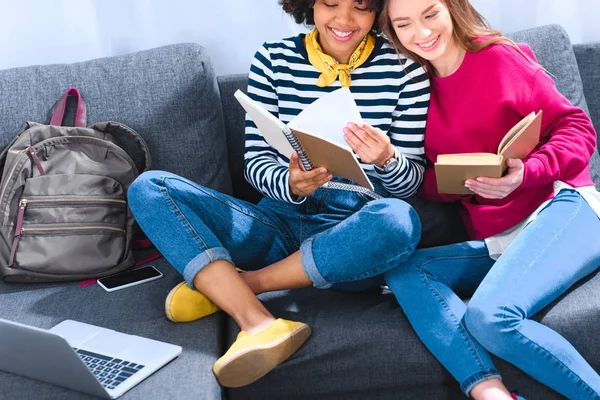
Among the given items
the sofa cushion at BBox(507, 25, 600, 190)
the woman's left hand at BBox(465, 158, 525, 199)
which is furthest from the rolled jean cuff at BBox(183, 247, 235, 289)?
the sofa cushion at BBox(507, 25, 600, 190)

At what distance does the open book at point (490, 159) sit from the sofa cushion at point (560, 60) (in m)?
0.50

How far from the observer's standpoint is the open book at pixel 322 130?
1602 millimetres

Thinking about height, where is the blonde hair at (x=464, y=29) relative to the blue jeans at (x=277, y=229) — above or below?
above

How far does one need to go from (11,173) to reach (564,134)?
1.30 metres

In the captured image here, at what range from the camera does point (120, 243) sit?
1960 mm

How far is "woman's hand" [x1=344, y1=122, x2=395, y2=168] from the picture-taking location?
167 cm

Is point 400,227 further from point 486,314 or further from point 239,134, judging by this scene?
point 239,134

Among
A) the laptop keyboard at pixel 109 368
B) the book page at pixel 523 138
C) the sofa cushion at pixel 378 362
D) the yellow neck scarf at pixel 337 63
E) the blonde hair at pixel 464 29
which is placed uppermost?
the blonde hair at pixel 464 29

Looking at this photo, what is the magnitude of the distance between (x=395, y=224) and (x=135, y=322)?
596 mm

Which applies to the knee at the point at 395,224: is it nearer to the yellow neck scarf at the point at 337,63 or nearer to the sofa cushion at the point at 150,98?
the yellow neck scarf at the point at 337,63

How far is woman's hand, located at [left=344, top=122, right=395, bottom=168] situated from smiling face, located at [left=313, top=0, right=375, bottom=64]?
0.28 meters

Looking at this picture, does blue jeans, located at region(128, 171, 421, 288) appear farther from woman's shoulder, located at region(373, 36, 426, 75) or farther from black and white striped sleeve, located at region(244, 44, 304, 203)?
woman's shoulder, located at region(373, 36, 426, 75)

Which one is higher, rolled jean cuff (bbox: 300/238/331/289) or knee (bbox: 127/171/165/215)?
knee (bbox: 127/171/165/215)

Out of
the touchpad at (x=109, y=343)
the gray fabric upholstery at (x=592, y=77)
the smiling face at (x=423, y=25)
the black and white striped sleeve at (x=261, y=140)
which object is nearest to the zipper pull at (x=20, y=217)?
the touchpad at (x=109, y=343)
